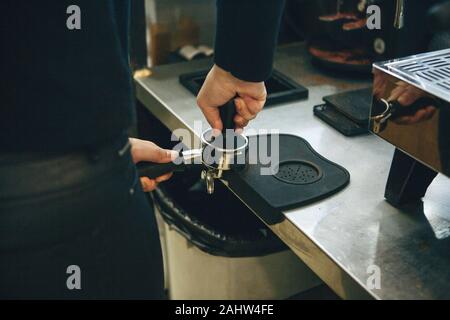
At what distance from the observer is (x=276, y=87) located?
4.04 ft

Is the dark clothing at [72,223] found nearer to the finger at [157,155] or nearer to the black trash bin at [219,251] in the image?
the finger at [157,155]

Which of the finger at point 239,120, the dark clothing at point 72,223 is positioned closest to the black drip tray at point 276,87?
the finger at point 239,120

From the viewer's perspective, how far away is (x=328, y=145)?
96 cm

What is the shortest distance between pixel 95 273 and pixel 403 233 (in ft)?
1.40

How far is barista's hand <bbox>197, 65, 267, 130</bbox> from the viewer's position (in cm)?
79

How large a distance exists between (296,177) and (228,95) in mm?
175

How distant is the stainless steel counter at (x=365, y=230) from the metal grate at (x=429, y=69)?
208mm

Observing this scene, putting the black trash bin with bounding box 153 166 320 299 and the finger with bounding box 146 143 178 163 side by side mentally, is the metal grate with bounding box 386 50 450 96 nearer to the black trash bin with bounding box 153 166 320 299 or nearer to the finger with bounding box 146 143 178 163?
the finger with bounding box 146 143 178 163

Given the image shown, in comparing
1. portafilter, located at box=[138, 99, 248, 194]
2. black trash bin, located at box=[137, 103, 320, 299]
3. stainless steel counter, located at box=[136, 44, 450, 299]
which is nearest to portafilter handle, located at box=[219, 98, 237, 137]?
portafilter, located at box=[138, 99, 248, 194]

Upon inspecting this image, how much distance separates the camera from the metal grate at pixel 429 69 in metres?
0.68

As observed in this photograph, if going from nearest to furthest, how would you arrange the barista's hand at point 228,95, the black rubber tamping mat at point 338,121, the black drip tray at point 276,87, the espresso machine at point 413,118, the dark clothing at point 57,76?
the dark clothing at point 57,76 → the espresso machine at point 413,118 → the barista's hand at point 228,95 → the black rubber tamping mat at point 338,121 → the black drip tray at point 276,87

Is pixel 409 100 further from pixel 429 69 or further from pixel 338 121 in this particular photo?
pixel 338 121
